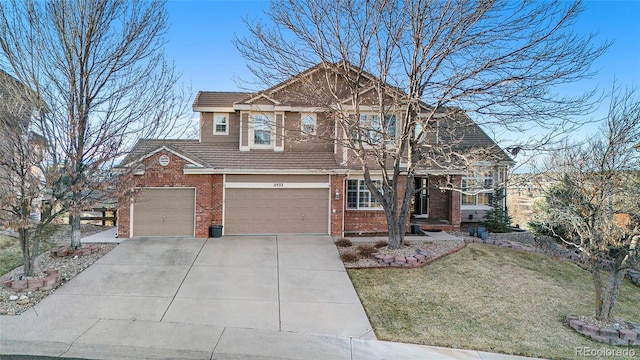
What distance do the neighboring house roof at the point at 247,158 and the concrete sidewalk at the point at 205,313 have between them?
4.12 m

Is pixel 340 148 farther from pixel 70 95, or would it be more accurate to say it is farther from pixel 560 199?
pixel 70 95

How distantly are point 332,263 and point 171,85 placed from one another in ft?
24.5

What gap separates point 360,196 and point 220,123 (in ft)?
25.6

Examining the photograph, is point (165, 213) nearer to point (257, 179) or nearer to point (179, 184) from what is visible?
point (179, 184)

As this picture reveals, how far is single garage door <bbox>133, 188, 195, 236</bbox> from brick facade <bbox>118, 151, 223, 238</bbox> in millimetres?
256

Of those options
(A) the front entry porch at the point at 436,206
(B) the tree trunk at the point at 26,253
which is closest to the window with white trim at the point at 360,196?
(A) the front entry porch at the point at 436,206

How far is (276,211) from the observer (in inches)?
537

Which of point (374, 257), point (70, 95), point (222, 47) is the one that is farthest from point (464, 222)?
point (70, 95)

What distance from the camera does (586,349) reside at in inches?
241

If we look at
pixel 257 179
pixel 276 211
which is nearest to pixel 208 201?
pixel 257 179

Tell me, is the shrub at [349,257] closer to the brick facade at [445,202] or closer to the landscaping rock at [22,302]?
the brick facade at [445,202]

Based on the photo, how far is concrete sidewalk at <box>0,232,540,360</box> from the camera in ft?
17.9

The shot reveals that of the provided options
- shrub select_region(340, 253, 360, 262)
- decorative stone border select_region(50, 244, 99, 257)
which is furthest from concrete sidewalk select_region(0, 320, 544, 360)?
decorative stone border select_region(50, 244, 99, 257)

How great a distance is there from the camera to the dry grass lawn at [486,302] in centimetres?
621
